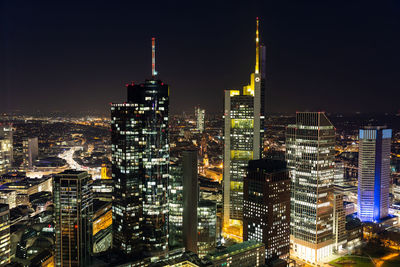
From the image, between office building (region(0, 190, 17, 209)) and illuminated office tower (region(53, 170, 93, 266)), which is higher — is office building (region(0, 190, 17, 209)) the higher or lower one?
the lower one

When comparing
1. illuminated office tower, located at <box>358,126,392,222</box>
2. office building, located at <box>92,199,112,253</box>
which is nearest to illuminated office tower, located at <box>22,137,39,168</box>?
office building, located at <box>92,199,112,253</box>

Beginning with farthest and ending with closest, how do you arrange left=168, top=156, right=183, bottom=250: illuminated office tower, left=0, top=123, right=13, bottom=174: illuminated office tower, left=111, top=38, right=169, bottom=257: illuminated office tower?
left=0, top=123, right=13, bottom=174: illuminated office tower < left=168, top=156, right=183, bottom=250: illuminated office tower < left=111, top=38, right=169, bottom=257: illuminated office tower

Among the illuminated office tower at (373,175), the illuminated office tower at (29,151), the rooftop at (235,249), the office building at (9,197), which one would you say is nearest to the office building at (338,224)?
the illuminated office tower at (373,175)

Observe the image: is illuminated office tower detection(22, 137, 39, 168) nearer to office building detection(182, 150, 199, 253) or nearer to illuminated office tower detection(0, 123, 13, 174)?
illuminated office tower detection(0, 123, 13, 174)

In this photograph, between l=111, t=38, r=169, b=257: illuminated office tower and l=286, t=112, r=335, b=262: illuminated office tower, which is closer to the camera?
l=111, t=38, r=169, b=257: illuminated office tower

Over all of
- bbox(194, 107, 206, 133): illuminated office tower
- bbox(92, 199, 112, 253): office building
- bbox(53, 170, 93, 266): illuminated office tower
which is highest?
bbox(194, 107, 206, 133): illuminated office tower

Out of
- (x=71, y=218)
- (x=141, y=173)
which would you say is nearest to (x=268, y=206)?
(x=141, y=173)

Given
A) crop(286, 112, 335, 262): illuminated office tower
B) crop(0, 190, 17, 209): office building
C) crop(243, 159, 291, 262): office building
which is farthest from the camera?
crop(0, 190, 17, 209): office building

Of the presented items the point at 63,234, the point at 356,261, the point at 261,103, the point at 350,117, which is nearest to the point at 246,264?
the point at 356,261

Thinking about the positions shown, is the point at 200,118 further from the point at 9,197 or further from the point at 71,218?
the point at 71,218
